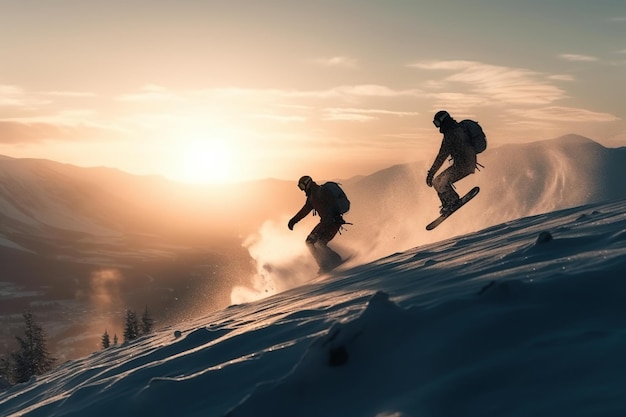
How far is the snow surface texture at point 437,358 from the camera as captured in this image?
3.34 meters

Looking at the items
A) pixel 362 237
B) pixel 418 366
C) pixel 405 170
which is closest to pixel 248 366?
pixel 418 366

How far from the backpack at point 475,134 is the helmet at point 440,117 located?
0.58 meters

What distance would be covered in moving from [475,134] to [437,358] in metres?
12.5

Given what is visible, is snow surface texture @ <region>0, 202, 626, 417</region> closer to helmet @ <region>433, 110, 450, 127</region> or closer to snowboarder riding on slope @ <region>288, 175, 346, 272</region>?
helmet @ <region>433, 110, 450, 127</region>

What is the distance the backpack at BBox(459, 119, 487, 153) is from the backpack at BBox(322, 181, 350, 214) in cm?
419

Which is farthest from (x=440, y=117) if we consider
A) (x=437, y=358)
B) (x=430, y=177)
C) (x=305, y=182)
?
(x=437, y=358)

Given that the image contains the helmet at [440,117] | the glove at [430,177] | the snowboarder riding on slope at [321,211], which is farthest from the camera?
the snowboarder riding on slope at [321,211]

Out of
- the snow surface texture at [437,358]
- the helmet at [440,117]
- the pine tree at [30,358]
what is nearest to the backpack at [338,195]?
the helmet at [440,117]

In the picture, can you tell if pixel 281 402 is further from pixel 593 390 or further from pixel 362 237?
pixel 362 237

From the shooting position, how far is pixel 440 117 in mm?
15383

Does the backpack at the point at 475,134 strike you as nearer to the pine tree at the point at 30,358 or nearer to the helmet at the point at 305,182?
the helmet at the point at 305,182

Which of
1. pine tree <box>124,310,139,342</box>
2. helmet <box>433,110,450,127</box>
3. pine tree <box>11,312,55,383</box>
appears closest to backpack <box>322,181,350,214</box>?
helmet <box>433,110,450,127</box>

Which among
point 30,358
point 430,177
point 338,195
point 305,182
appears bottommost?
point 430,177

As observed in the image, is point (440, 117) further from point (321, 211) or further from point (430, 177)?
point (321, 211)
